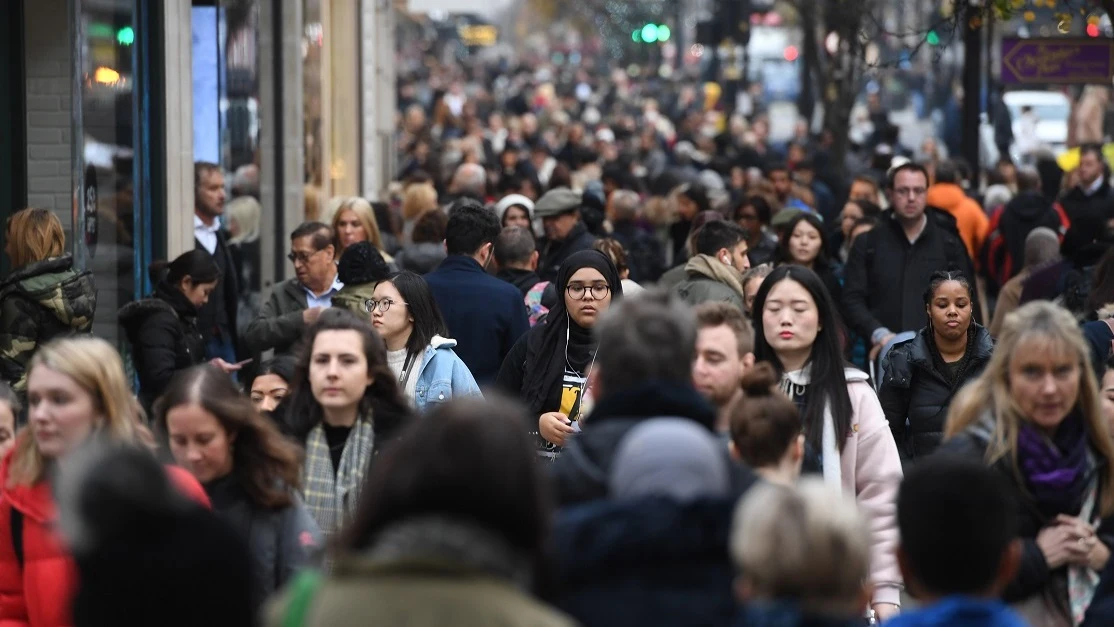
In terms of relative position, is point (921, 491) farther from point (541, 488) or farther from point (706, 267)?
point (706, 267)

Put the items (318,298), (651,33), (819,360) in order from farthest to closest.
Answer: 1. (651,33)
2. (318,298)
3. (819,360)

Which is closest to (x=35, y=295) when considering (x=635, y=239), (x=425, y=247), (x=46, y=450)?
(x=46, y=450)

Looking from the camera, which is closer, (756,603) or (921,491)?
(756,603)

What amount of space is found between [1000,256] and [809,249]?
4034 millimetres

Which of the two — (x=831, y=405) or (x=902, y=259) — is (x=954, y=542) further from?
(x=902, y=259)

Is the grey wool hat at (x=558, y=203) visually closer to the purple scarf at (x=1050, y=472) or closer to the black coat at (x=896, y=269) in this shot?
the black coat at (x=896, y=269)

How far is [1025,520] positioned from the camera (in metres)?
5.56

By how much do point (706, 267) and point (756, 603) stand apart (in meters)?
6.27

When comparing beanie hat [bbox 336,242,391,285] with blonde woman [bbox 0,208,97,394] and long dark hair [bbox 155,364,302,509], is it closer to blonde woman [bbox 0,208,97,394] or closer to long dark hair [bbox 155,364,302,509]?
blonde woman [bbox 0,208,97,394]

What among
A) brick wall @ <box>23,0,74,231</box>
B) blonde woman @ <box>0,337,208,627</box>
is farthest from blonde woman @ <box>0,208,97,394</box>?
blonde woman @ <box>0,337,208,627</box>

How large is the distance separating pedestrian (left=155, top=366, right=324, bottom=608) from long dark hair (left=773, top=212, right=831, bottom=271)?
743cm

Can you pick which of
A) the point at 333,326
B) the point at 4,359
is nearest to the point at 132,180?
the point at 4,359

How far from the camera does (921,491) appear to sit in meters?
4.39

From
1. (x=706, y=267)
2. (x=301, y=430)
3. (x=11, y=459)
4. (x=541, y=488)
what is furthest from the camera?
(x=706, y=267)
